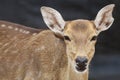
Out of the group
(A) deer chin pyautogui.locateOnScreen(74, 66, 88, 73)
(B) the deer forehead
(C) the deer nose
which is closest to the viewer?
(C) the deer nose

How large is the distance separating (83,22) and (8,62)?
1.20m

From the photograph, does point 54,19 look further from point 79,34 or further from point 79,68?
point 79,68

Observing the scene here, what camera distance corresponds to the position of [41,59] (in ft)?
25.0

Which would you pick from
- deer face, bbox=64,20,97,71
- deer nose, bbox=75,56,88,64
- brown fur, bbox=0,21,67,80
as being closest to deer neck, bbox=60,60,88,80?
brown fur, bbox=0,21,67,80

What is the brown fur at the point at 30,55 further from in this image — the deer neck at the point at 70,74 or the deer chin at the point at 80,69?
the deer chin at the point at 80,69

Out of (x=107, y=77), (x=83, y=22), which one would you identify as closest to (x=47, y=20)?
(x=83, y=22)

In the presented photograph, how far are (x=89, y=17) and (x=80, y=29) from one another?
3.66 metres

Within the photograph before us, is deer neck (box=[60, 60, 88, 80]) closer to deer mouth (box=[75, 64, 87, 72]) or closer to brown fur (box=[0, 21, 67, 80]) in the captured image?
brown fur (box=[0, 21, 67, 80])

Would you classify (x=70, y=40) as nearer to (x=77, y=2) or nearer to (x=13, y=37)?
(x=13, y=37)

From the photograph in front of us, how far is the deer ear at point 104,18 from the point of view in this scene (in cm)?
738

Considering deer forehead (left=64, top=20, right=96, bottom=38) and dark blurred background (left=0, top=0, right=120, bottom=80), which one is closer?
deer forehead (left=64, top=20, right=96, bottom=38)

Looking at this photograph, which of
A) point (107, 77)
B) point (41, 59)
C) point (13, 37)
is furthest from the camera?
point (107, 77)

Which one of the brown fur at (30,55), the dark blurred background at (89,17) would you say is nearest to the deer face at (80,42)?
the brown fur at (30,55)

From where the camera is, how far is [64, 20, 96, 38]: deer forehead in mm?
7125
